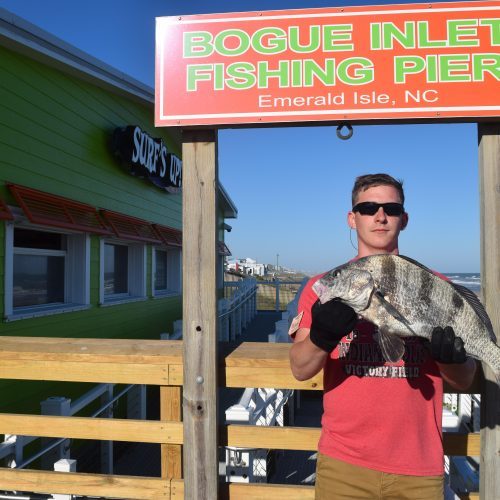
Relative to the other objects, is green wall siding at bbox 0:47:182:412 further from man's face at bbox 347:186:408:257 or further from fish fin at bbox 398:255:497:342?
fish fin at bbox 398:255:497:342

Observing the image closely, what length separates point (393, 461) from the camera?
1795mm

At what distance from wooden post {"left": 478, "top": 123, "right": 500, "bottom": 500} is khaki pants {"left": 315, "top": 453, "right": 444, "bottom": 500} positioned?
0.54 m

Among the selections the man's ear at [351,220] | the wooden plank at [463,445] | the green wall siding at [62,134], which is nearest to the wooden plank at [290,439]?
the wooden plank at [463,445]

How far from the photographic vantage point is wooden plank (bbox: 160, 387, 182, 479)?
2449 mm

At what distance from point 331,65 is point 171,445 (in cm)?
218

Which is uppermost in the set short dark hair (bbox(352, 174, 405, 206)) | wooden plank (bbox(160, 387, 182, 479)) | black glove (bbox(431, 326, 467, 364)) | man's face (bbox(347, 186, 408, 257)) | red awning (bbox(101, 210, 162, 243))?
red awning (bbox(101, 210, 162, 243))

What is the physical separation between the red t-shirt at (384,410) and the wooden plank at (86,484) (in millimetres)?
1068

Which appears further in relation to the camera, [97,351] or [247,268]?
[247,268]

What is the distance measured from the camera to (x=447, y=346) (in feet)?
5.32

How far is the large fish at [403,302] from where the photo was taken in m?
1.64

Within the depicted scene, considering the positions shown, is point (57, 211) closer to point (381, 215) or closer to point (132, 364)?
point (132, 364)

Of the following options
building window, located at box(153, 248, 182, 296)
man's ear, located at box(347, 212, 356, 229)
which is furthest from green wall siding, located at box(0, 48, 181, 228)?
man's ear, located at box(347, 212, 356, 229)

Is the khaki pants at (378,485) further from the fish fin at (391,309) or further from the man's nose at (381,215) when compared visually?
the man's nose at (381,215)

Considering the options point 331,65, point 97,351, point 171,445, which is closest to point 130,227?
point 97,351
